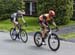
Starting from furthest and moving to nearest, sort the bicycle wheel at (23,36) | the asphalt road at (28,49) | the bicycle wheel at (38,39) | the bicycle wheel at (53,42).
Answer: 1. the bicycle wheel at (23,36)
2. the bicycle wheel at (38,39)
3. the bicycle wheel at (53,42)
4. the asphalt road at (28,49)

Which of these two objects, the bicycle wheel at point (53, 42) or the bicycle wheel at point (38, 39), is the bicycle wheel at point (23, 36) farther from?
the bicycle wheel at point (53, 42)

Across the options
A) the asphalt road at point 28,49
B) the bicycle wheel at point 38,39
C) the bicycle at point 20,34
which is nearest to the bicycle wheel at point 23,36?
the bicycle at point 20,34

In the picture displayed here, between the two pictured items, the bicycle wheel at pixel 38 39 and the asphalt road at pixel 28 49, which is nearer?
the asphalt road at pixel 28 49

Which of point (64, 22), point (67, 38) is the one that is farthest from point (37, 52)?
point (64, 22)

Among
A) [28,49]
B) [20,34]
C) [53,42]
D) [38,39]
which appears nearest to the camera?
[53,42]

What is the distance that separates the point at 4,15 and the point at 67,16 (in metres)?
7.57

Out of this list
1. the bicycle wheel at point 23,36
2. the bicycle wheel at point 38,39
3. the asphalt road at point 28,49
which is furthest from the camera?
the bicycle wheel at point 23,36

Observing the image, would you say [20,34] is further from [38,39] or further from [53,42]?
[53,42]

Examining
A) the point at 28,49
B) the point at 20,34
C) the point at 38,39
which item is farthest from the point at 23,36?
the point at 28,49

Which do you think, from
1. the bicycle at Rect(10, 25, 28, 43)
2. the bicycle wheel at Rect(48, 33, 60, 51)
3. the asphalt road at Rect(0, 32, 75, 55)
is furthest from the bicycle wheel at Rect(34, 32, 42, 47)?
the bicycle at Rect(10, 25, 28, 43)

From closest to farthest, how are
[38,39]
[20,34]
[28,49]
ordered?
[28,49], [38,39], [20,34]

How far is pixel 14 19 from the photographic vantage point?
53.9 feet

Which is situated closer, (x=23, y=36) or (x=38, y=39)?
(x=38, y=39)

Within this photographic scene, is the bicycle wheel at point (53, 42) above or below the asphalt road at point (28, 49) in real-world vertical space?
above
